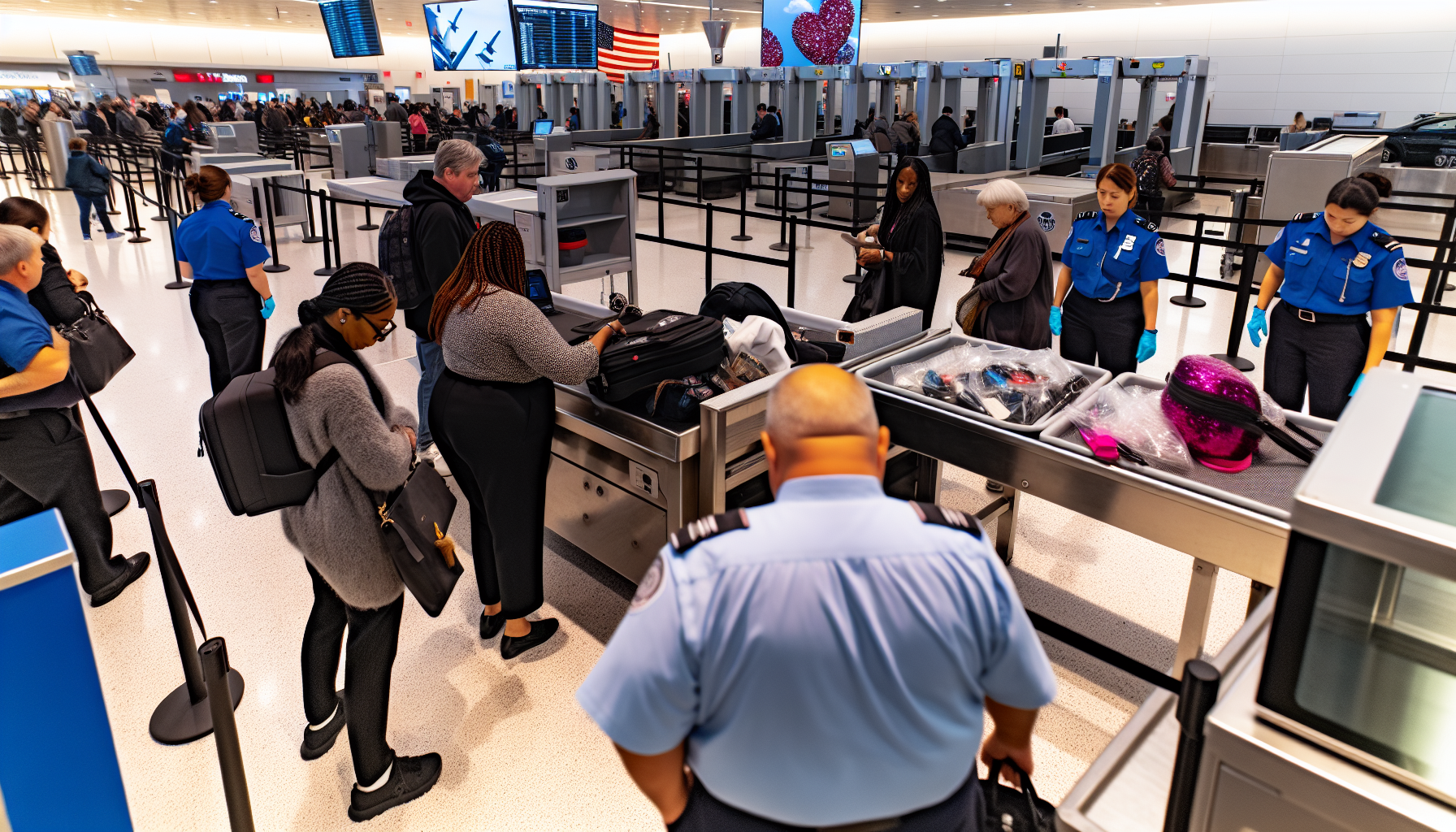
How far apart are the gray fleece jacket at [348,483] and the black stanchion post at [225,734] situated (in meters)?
0.30

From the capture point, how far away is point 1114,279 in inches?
150

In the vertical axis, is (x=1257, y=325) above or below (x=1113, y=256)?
below

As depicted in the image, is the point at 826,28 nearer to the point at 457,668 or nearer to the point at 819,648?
the point at 457,668

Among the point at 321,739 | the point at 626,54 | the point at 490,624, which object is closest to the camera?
the point at 321,739

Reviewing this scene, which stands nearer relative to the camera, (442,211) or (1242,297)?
(442,211)

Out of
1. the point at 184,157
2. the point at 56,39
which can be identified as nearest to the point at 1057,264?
the point at 184,157

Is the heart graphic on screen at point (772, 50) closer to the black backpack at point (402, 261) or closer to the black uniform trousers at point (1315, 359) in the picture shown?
the black backpack at point (402, 261)

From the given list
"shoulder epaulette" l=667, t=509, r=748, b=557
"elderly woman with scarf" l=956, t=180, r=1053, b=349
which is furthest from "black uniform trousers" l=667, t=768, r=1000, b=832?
"elderly woman with scarf" l=956, t=180, r=1053, b=349

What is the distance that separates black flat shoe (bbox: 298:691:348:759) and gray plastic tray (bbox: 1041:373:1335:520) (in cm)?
229

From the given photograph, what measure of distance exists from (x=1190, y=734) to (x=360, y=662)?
6.28ft

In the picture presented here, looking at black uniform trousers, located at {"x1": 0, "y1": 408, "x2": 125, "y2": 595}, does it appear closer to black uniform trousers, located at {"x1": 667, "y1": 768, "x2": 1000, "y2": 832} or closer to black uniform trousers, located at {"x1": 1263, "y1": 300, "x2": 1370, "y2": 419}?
black uniform trousers, located at {"x1": 667, "y1": 768, "x2": 1000, "y2": 832}

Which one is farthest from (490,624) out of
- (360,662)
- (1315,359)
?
(1315,359)

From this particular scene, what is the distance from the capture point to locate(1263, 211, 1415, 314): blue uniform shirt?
3.55 meters

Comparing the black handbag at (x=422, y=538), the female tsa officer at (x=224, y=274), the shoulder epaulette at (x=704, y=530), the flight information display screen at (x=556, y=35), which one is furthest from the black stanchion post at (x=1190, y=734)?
the flight information display screen at (x=556, y=35)
